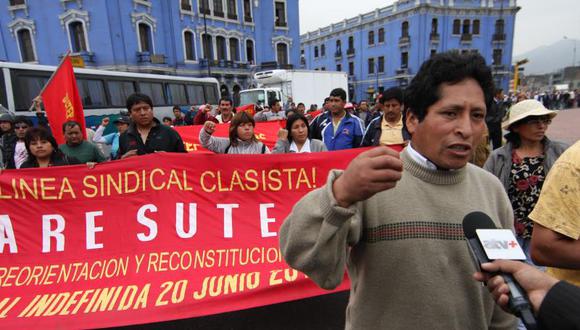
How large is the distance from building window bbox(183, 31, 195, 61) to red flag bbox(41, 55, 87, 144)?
24799mm

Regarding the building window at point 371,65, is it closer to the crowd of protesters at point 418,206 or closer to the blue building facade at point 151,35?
the blue building facade at point 151,35

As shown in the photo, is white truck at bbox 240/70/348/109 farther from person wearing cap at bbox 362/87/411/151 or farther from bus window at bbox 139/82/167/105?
person wearing cap at bbox 362/87/411/151

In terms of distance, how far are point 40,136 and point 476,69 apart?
13.5 ft

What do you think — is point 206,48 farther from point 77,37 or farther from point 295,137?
point 295,137

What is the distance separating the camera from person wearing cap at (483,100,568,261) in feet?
8.86

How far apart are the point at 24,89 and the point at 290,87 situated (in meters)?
11.8

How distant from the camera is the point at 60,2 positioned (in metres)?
23.7

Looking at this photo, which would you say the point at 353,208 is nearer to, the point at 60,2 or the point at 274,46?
the point at 60,2

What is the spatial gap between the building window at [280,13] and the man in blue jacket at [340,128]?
3205 centimetres

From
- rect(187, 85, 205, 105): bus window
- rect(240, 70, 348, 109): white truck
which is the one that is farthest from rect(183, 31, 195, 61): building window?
rect(240, 70, 348, 109): white truck

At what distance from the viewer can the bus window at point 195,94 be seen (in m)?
18.2

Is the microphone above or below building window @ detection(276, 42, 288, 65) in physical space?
below

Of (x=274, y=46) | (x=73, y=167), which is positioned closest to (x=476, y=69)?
(x=73, y=167)

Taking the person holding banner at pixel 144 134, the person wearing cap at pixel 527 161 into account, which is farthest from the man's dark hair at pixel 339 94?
the person wearing cap at pixel 527 161
